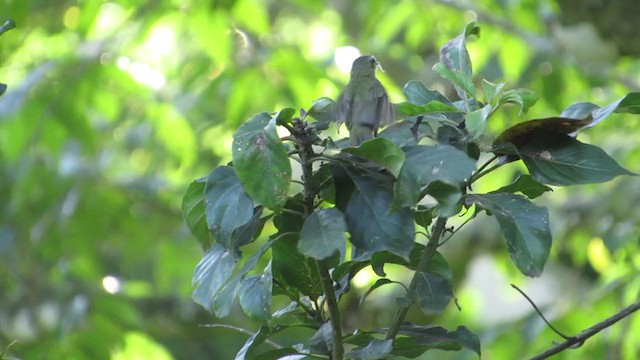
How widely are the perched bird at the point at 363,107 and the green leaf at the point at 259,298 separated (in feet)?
0.51

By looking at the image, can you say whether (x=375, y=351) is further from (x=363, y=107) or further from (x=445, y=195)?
(x=363, y=107)

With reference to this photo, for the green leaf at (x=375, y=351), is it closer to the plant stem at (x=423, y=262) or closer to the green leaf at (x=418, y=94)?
the plant stem at (x=423, y=262)

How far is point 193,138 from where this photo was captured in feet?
6.88

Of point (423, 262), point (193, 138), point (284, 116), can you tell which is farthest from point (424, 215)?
point (193, 138)

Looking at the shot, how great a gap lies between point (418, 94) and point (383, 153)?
0.12 meters

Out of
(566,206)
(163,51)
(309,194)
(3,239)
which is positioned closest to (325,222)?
(309,194)

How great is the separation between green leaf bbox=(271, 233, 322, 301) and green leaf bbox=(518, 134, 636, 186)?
17 cm

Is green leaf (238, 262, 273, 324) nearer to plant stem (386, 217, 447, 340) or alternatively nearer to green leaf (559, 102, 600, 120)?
plant stem (386, 217, 447, 340)

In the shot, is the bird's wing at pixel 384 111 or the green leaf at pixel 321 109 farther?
the bird's wing at pixel 384 111

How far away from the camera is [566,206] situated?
75.0 inches

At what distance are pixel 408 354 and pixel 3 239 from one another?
1.75 metres

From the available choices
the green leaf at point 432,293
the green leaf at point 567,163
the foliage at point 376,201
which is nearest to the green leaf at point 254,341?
the foliage at point 376,201

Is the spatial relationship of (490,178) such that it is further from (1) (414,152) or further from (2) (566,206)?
(1) (414,152)

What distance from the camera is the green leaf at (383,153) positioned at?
51 cm
